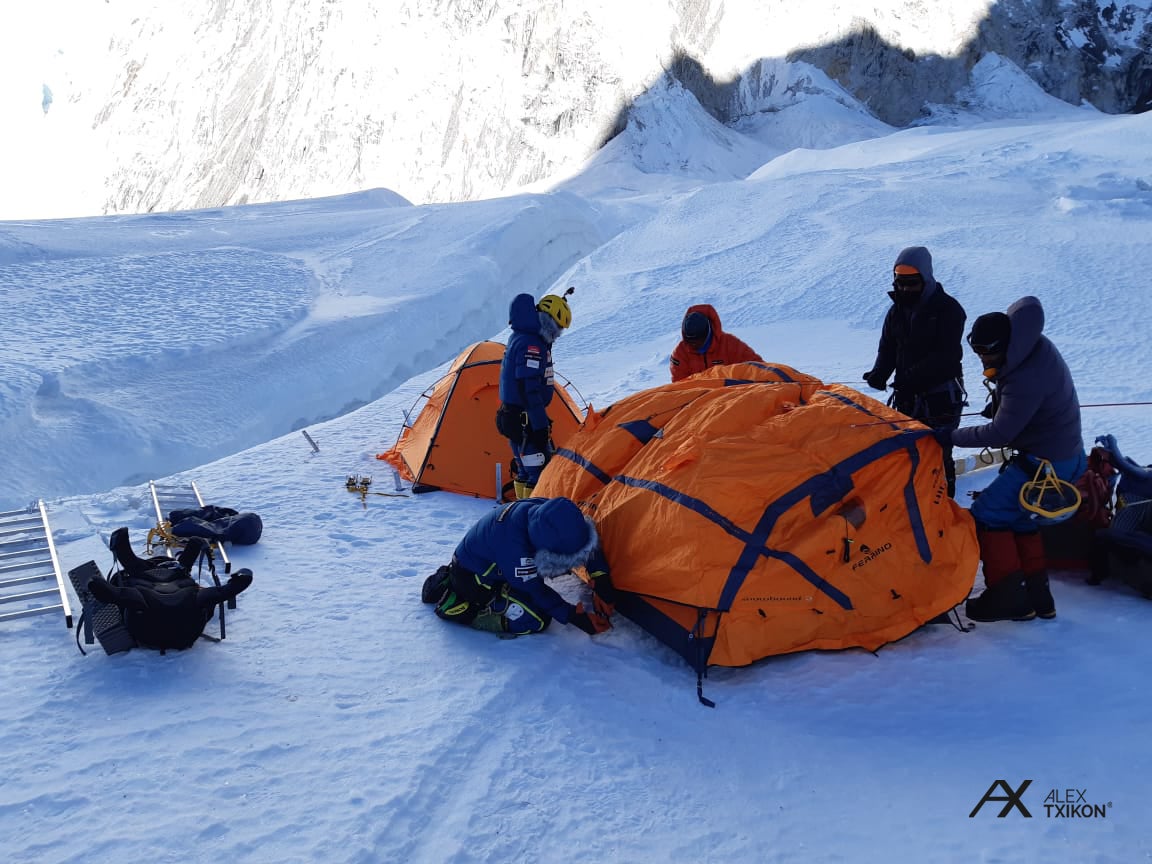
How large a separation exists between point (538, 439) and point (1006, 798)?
10.8ft

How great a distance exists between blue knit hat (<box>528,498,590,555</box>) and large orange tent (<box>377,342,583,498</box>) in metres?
2.38

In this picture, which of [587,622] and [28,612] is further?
[28,612]

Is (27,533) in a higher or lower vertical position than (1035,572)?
Result: higher

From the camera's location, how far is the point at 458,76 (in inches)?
1588

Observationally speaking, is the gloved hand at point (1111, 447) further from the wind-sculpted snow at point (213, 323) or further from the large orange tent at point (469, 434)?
the wind-sculpted snow at point (213, 323)

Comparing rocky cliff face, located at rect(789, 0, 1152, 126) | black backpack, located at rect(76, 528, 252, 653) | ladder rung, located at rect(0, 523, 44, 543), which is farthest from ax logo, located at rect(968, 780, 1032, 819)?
rocky cliff face, located at rect(789, 0, 1152, 126)

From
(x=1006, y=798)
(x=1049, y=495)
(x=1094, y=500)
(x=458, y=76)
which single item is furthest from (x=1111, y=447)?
(x=458, y=76)

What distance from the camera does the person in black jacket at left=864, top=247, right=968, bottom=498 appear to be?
15.0 ft

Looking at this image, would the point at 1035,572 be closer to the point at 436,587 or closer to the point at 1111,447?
the point at 1111,447

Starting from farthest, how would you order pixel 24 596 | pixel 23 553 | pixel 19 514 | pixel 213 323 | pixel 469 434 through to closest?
pixel 213 323 → pixel 469 434 → pixel 19 514 → pixel 23 553 → pixel 24 596

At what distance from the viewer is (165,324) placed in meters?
11.1

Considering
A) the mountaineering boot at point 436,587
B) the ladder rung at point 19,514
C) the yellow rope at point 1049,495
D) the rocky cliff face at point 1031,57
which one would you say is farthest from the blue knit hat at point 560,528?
the rocky cliff face at point 1031,57

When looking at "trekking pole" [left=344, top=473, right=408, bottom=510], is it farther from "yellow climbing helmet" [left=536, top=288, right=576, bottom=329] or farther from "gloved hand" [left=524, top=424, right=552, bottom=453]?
"yellow climbing helmet" [left=536, top=288, right=576, bottom=329]

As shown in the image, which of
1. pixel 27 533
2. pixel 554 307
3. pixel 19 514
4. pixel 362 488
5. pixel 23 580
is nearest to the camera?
pixel 23 580
